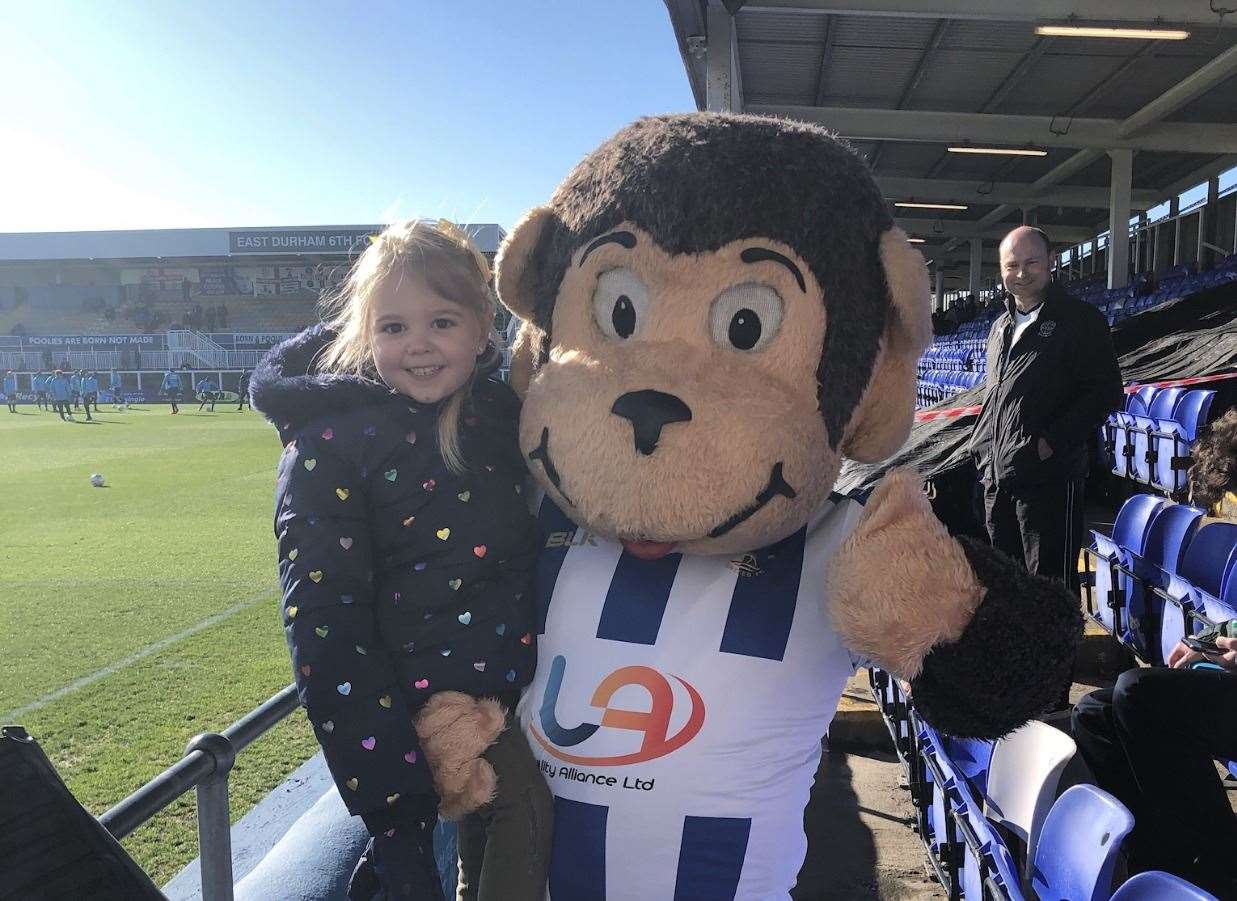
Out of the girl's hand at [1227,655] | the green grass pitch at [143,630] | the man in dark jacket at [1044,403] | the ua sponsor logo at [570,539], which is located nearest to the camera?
the ua sponsor logo at [570,539]

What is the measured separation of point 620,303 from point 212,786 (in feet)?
3.14

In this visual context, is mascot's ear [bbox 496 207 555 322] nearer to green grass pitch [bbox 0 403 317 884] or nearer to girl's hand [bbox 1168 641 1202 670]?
girl's hand [bbox 1168 641 1202 670]

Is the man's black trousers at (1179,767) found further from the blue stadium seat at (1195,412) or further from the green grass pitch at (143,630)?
the blue stadium seat at (1195,412)

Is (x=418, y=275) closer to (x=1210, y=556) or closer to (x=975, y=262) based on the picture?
(x=1210, y=556)

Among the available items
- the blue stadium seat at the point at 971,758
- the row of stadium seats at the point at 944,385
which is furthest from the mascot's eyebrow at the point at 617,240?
the row of stadium seats at the point at 944,385

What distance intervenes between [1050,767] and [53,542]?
8.31 metres

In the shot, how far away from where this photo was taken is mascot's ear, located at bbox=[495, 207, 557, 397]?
4.70ft

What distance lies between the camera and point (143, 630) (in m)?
5.32

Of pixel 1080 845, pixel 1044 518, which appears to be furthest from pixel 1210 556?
pixel 1080 845

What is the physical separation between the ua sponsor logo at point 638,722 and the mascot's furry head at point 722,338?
178mm

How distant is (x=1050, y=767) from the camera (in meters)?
1.77

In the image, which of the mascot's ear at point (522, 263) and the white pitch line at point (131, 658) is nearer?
the mascot's ear at point (522, 263)

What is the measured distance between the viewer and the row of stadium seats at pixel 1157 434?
5453mm

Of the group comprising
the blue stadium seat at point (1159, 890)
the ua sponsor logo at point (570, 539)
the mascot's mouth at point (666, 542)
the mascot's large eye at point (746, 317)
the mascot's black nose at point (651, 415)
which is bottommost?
the blue stadium seat at point (1159, 890)
